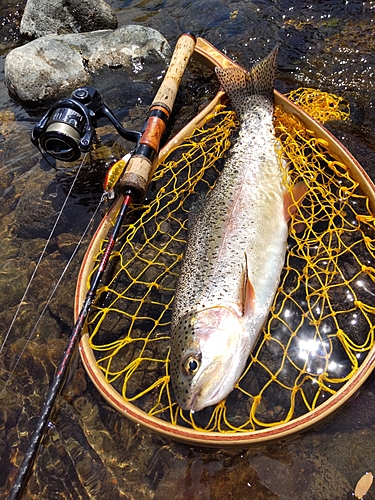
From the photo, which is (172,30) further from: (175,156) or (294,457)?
(294,457)

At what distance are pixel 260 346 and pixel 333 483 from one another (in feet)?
3.40

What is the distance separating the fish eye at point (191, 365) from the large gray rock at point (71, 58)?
5.08 m

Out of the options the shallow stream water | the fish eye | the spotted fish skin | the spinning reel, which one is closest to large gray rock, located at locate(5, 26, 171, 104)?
the shallow stream water

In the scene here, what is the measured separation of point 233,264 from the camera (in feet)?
11.3

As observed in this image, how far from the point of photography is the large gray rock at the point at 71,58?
614cm

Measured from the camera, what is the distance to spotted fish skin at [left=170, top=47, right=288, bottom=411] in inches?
115

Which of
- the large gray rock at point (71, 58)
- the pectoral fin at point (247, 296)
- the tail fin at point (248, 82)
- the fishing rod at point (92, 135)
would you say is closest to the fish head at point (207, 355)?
the pectoral fin at point (247, 296)

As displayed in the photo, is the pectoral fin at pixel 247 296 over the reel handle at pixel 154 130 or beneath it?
beneath

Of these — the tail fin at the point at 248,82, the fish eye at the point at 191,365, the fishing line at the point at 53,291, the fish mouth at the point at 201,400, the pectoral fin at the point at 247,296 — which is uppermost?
the tail fin at the point at 248,82

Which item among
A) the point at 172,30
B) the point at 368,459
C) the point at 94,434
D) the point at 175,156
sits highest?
the point at 172,30

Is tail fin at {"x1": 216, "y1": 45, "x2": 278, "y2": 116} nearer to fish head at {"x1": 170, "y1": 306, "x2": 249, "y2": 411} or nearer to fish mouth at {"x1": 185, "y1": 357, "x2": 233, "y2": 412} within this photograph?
fish head at {"x1": 170, "y1": 306, "x2": 249, "y2": 411}

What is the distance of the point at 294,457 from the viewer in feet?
9.58

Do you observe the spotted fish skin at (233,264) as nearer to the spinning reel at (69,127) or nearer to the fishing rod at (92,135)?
the fishing rod at (92,135)

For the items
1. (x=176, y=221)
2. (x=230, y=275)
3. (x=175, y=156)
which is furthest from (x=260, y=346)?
(x=175, y=156)
